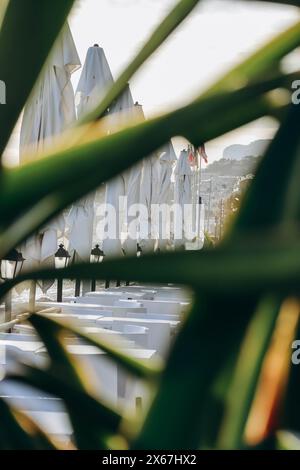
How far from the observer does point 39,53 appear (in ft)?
0.70

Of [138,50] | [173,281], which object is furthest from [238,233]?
[138,50]

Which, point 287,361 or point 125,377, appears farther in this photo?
point 125,377

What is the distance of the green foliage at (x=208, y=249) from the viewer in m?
0.17

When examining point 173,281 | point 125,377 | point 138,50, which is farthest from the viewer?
point 125,377

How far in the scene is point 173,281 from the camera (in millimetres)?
166

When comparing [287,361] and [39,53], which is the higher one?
[39,53]

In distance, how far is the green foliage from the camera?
0.54 ft

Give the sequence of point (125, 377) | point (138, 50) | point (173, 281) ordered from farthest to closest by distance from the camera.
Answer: point (125, 377)
point (138, 50)
point (173, 281)

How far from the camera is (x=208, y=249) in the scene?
174mm
